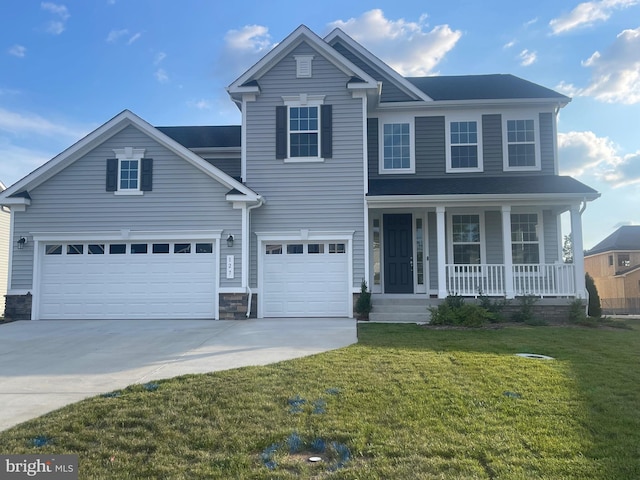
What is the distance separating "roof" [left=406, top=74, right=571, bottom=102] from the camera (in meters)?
13.9

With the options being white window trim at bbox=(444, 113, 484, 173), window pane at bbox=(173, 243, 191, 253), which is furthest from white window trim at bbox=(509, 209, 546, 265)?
window pane at bbox=(173, 243, 191, 253)

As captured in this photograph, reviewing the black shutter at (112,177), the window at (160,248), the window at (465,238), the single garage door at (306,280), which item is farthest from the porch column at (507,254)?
the black shutter at (112,177)

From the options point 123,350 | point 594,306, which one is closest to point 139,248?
point 123,350

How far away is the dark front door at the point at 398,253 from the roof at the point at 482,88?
4.03 meters

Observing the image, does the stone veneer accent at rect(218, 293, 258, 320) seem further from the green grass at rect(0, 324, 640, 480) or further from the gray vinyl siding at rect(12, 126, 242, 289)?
the green grass at rect(0, 324, 640, 480)

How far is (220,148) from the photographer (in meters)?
14.9

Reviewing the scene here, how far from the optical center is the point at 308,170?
42.0 feet

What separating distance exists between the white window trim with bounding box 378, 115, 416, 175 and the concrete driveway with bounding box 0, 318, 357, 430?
16.5 feet

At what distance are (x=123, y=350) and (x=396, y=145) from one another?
9.68 m

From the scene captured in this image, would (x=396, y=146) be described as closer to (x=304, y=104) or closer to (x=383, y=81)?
(x=383, y=81)

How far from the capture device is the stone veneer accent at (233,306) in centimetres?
1192

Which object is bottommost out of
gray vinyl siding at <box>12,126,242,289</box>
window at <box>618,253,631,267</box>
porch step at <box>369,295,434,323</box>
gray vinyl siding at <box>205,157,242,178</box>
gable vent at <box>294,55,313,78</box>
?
porch step at <box>369,295,434,323</box>

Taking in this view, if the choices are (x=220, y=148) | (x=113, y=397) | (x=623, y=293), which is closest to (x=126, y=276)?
(x=220, y=148)

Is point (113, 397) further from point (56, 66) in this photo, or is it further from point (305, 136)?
Result: point (56, 66)
